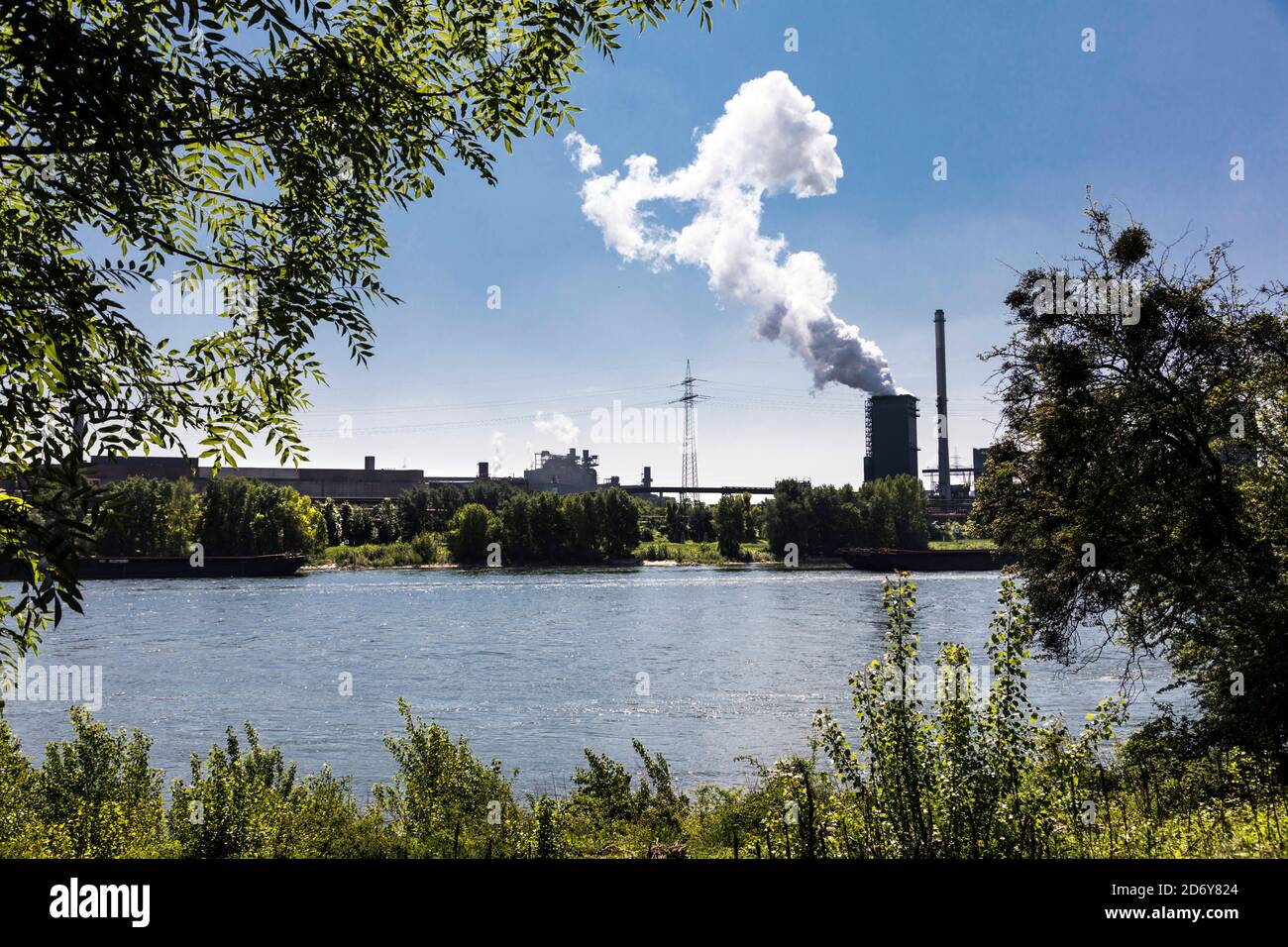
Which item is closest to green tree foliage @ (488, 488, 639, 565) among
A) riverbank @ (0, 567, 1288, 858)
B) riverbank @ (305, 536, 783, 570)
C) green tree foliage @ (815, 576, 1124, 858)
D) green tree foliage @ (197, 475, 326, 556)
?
riverbank @ (305, 536, 783, 570)

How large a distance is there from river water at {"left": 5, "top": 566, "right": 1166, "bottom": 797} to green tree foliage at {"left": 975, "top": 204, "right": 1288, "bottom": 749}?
32.8 ft

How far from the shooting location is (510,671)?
38.3 meters

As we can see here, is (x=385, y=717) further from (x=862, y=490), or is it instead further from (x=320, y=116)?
(x=862, y=490)

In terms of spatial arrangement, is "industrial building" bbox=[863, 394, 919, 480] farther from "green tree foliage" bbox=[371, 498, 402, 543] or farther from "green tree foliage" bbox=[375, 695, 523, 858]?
"green tree foliage" bbox=[375, 695, 523, 858]

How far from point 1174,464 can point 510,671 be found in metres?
29.0

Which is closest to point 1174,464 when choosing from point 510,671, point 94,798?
point 94,798

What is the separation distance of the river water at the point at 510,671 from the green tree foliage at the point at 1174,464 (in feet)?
32.8

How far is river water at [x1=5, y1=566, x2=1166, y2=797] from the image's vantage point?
25359 mm

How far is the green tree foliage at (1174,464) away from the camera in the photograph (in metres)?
14.6

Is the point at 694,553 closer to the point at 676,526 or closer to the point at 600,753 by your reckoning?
the point at 676,526

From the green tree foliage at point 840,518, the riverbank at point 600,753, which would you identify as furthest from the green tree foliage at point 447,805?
the green tree foliage at point 840,518
